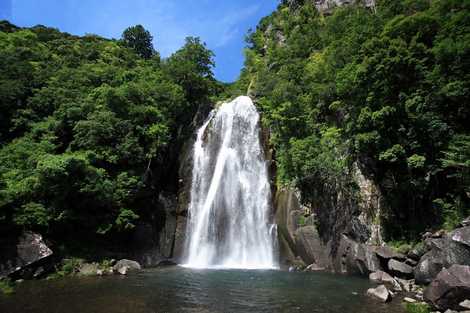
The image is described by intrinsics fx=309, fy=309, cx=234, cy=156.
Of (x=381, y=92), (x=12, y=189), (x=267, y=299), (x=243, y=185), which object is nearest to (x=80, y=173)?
(x=12, y=189)

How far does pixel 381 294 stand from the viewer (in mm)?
10211

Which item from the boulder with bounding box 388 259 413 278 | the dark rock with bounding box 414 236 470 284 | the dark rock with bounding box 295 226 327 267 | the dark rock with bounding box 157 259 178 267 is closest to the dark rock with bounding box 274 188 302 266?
the dark rock with bounding box 295 226 327 267

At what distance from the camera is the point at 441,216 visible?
48.1 feet

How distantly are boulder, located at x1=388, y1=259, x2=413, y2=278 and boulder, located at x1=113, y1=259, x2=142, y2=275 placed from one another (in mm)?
13106

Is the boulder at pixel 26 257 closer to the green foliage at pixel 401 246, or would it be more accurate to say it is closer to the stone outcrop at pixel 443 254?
the stone outcrop at pixel 443 254

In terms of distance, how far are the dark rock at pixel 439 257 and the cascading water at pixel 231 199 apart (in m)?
9.25

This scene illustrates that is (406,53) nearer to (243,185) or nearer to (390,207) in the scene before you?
(390,207)

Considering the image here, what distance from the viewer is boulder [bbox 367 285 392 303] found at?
9970 millimetres

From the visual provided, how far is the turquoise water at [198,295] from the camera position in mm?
9164

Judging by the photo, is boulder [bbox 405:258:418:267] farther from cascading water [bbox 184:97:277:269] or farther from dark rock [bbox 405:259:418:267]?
cascading water [bbox 184:97:277:269]

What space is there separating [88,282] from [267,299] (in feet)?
28.0

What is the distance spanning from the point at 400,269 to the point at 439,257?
2.31 metres

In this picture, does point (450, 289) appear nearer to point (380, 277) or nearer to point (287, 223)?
point (380, 277)

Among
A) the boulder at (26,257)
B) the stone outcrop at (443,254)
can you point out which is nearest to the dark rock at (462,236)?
the stone outcrop at (443,254)
